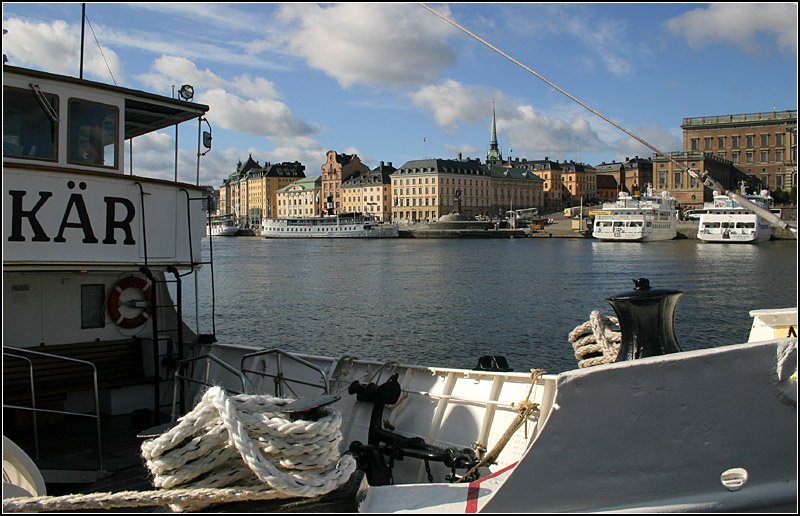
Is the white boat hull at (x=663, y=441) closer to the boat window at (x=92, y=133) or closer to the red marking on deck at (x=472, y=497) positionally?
the red marking on deck at (x=472, y=497)

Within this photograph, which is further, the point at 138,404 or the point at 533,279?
the point at 533,279

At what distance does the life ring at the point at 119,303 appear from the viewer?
32.5 ft

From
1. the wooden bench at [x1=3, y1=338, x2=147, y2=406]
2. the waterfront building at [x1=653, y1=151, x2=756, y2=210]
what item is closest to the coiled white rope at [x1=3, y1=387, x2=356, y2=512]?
the wooden bench at [x1=3, y1=338, x2=147, y2=406]

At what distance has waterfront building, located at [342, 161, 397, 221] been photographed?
184 metres

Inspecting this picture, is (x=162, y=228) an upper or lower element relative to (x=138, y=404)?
upper

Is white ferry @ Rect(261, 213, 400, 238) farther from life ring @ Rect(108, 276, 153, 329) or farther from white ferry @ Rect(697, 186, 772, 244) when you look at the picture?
A: life ring @ Rect(108, 276, 153, 329)

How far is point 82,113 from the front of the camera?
8906mm

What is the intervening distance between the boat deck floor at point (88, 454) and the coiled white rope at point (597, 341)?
5.13m

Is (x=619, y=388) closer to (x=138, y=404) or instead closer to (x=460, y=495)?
(x=460, y=495)

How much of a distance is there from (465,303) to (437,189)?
13804 cm

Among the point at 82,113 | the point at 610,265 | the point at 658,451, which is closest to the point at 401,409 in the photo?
the point at 658,451

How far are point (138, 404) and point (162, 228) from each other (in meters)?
2.67

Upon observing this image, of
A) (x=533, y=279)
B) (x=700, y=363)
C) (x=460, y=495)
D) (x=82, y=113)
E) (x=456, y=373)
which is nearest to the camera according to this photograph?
(x=700, y=363)

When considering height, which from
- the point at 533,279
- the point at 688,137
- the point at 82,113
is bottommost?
the point at 533,279
